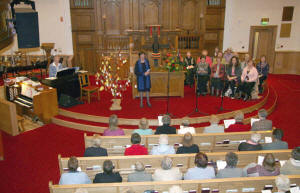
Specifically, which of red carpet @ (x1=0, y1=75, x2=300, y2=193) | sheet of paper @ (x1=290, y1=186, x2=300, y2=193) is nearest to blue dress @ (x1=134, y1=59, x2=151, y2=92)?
red carpet @ (x1=0, y1=75, x2=300, y2=193)

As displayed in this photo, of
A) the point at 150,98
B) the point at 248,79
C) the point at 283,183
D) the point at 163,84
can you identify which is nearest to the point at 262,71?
the point at 248,79

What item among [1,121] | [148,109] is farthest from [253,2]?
[1,121]

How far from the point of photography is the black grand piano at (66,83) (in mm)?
8104

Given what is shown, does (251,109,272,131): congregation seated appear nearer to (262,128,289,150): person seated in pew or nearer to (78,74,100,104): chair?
(262,128,289,150): person seated in pew

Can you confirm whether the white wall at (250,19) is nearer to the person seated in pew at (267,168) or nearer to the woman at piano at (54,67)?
the woman at piano at (54,67)

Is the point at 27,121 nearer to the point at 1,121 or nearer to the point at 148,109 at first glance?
the point at 1,121

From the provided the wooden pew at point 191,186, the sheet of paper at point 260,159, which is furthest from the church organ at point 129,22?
the wooden pew at point 191,186

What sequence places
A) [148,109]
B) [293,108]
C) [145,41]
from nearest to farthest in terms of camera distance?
1. [148,109]
2. [293,108]
3. [145,41]

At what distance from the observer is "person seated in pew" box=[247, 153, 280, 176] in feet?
11.6

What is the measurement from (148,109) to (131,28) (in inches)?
241

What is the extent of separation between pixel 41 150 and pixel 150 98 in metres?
3.79

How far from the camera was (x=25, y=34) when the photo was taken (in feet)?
41.7

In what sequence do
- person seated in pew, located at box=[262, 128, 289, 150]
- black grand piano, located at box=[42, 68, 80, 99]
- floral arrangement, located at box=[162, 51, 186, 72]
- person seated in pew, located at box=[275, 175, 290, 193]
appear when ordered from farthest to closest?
floral arrangement, located at box=[162, 51, 186, 72], black grand piano, located at box=[42, 68, 80, 99], person seated in pew, located at box=[262, 128, 289, 150], person seated in pew, located at box=[275, 175, 290, 193]

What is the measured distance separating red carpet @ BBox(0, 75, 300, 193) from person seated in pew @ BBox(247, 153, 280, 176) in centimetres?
316
